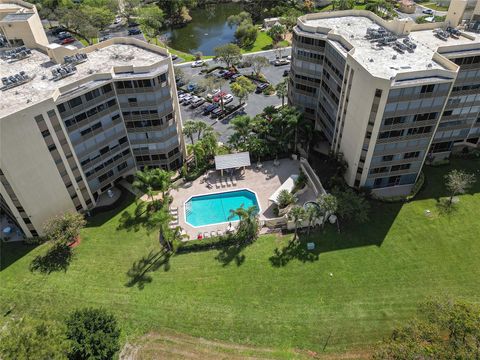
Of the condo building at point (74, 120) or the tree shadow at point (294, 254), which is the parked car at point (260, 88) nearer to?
the condo building at point (74, 120)

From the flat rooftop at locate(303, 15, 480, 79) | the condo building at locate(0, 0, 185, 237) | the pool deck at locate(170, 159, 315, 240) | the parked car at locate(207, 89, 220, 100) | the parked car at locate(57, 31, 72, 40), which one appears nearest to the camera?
the condo building at locate(0, 0, 185, 237)

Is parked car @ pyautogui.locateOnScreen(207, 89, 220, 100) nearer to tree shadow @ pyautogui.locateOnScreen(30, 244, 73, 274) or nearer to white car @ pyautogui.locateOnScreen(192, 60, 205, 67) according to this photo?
white car @ pyautogui.locateOnScreen(192, 60, 205, 67)

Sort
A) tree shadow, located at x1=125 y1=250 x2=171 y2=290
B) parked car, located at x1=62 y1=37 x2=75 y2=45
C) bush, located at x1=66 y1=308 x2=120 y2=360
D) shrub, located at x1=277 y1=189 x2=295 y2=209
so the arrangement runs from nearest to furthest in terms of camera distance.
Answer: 1. bush, located at x1=66 y1=308 x2=120 y2=360
2. tree shadow, located at x1=125 y1=250 x2=171 y2=290
3. shrub, located at x1=277 y1=189 x2=295 y2=209
4. parked car, located at x1=62 y1=37 x2=75 y2=45

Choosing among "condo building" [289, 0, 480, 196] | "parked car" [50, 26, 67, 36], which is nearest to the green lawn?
"condo building" [289, 0, 480, 196]

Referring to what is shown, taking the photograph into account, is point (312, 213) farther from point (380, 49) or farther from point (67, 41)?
point (67, 41)

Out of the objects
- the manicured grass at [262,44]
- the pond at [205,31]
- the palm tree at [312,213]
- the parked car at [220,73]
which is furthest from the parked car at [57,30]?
the palm tree at [312,213]

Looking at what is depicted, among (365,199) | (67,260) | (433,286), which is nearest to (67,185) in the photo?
(67,260)

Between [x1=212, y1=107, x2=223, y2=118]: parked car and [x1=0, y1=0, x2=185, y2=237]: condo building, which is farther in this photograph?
[x1=212, y1=107, x2=223, y2=118]: parked car
